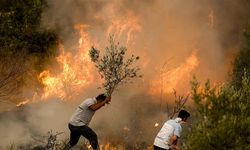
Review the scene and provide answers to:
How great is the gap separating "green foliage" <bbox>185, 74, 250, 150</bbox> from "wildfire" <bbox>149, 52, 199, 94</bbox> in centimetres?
1447

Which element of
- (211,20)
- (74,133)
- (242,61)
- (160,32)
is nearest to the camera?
(74,133)

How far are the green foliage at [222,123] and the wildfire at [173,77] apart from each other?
1447cm

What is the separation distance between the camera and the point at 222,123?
10.7 metres

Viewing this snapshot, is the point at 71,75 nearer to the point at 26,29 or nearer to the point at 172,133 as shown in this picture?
the point at 26,29

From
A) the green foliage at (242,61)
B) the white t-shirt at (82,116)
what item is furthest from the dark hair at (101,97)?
the green foliage at (242,61)

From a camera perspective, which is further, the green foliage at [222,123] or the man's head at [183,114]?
the man's head at [183,114]

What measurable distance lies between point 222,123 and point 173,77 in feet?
52.4

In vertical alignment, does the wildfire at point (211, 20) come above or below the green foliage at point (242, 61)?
above

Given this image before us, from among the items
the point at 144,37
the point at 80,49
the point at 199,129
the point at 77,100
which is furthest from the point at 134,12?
the point at 199,129

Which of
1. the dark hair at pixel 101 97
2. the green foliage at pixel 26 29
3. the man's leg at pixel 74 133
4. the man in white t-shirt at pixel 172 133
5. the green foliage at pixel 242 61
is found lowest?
the man's leg at pixel 74 133

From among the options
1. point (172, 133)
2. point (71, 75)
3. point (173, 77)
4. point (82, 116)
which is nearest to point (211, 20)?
point (173, 77)

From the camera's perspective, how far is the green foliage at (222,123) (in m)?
10.7

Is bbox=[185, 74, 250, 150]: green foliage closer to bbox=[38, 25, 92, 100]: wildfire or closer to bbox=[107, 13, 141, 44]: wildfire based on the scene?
bbox=[38, 25, 92, 100]: wildfire

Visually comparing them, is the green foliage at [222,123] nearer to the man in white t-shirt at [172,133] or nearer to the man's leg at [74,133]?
the man in white t-shirt at [172,133]
